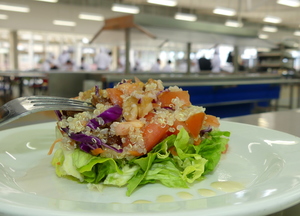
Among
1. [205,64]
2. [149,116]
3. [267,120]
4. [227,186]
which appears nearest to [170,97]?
[149,116]

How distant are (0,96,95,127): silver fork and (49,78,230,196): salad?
39 millimetres

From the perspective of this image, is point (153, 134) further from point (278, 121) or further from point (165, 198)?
point (278, 121)

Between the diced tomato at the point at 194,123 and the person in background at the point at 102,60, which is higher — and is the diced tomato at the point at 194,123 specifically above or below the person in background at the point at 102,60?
below

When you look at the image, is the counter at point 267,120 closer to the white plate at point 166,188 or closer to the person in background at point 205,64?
the white plate at point 166,188

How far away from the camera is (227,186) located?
0.70 m

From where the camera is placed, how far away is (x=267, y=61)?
63.7 ft

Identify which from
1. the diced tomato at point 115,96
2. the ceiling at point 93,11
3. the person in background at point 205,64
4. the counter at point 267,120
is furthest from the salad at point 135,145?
the person in background at point 205,64

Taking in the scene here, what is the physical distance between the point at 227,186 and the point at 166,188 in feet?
0.48

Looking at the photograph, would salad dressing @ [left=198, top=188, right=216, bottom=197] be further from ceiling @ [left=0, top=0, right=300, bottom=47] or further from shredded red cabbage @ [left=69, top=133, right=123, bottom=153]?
ceiling @ [left=0, top=0, right=300, bottom=47]

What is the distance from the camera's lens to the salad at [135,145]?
0.74 meters

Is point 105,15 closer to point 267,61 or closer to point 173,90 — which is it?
point 267,61

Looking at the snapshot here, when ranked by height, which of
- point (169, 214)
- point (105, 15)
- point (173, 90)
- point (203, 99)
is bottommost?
point (203, 99)

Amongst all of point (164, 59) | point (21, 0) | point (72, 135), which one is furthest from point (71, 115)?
point (164, 59)

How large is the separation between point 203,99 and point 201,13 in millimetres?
14945
